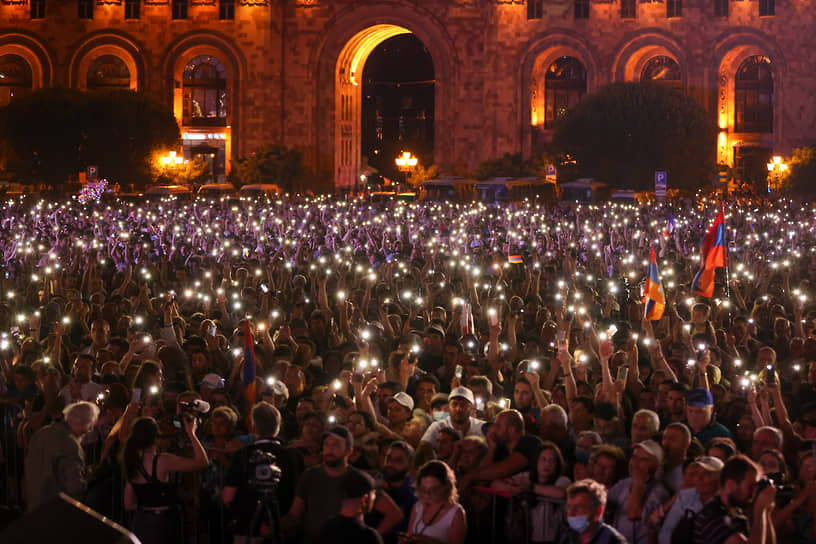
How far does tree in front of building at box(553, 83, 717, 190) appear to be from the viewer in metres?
52.6

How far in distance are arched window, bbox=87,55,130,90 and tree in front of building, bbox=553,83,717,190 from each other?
23.8 metres

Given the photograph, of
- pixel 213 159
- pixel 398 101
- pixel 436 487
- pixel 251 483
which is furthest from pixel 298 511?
pixel 398 101

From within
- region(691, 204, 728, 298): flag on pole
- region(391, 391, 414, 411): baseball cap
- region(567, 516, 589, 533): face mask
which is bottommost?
region(567, 516, 589, 533): face mask

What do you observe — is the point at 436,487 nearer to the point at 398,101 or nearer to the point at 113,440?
the point at 113,440

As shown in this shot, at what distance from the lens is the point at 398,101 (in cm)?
7806

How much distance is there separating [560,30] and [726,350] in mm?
48472

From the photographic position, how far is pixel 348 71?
63.8m

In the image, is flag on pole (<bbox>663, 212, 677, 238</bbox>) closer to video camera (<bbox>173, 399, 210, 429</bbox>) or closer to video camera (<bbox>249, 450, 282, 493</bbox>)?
video camera (<bbox>173, 399, 210, 429</bbox>)

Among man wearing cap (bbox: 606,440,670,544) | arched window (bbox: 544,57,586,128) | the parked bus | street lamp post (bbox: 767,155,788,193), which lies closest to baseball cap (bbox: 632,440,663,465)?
man wearing cap (bbox: 606,440,670,544)

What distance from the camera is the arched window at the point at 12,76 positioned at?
63.6m

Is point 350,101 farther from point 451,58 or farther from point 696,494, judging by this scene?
point 696,494

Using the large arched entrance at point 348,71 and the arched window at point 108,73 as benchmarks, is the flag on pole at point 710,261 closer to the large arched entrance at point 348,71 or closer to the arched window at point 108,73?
the large arched entrance at point 348,71

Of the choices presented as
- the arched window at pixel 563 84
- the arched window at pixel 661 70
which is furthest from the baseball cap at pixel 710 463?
the arched window at pixel 661 70

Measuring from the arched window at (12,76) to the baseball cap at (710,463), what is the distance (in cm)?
6119
